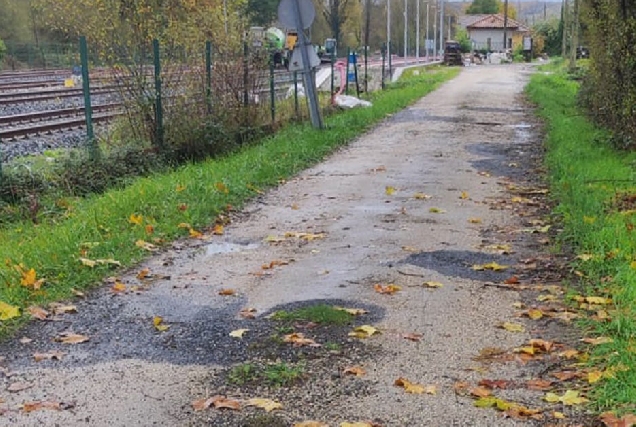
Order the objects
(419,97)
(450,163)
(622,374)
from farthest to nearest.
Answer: (419,97), (450,163), (622,374)

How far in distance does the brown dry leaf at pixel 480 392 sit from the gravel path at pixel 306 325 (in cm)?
10

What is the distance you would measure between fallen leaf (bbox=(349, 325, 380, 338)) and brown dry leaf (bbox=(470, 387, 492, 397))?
960 millimetres

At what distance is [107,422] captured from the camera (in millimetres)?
3828

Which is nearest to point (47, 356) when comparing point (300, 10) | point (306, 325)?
point (306, 325)

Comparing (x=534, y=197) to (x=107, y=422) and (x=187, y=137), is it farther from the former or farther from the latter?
(x=107, y=422)

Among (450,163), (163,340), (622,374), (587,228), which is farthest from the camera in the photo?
(450,163)

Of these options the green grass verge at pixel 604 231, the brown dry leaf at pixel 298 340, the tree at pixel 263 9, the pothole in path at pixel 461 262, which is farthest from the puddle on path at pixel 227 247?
the tree at pixel 263 9

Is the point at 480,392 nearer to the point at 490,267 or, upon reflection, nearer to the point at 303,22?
the point at 490,267

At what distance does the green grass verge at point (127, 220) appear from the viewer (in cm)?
602

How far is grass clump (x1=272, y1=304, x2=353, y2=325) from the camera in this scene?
16.9 feet

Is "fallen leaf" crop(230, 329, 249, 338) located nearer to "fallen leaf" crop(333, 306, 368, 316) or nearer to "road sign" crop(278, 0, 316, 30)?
"fallen leaf" crop(333, 306, 368, 316)

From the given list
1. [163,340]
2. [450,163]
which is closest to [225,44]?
[450,163]

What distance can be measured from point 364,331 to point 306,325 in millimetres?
408

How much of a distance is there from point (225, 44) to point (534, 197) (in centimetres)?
704
